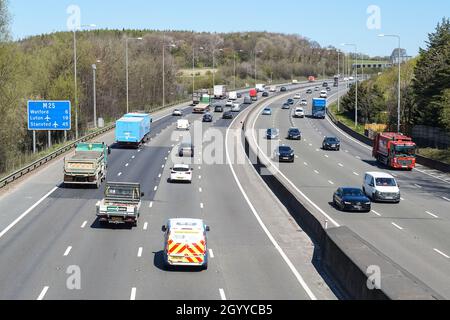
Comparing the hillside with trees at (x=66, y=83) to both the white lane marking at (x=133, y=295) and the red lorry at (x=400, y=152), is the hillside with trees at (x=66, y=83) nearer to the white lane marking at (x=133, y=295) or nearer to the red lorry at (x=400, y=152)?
the red lorry at (x=400, y=152)

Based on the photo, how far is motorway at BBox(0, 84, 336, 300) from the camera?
23.3 meters

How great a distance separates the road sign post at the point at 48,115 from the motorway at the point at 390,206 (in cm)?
1869

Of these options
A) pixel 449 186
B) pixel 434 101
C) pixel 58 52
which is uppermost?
pixel 58 52

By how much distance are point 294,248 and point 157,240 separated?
6073 millimetres

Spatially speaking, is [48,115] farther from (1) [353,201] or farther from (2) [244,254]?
(2) [244,254]

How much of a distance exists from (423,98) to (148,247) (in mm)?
63410

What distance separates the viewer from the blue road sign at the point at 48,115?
206 feet

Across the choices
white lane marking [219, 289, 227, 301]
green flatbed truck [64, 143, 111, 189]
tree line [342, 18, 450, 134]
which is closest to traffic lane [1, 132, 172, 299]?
white lane marking [219, 289, 227, 301]

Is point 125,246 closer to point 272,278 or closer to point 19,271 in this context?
point 19,271

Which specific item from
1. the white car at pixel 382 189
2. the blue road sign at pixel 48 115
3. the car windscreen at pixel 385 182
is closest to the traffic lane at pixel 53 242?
the white car at pixel 382 189

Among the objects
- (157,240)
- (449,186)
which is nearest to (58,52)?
(449,186)

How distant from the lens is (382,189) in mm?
44406

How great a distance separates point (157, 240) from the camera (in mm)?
32125

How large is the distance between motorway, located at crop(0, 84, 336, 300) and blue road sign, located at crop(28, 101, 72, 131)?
11.4 metres
